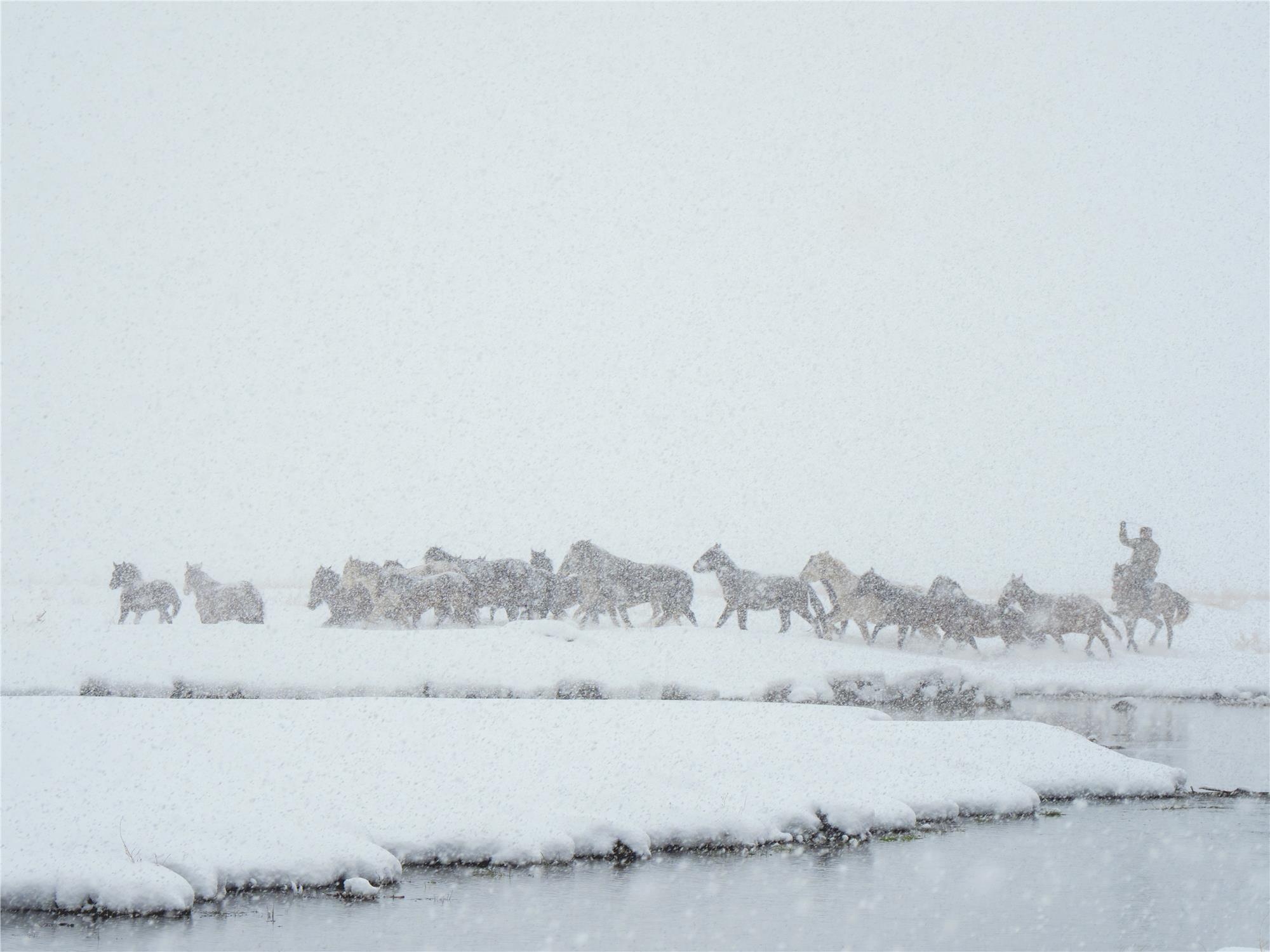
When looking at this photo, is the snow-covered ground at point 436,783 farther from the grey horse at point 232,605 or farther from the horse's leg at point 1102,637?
the horse's leg at point 1102,637

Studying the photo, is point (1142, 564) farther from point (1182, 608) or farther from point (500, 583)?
point (500, 583)

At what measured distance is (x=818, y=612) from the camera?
21234 mm

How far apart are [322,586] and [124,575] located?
3.41 metres

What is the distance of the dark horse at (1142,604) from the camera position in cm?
2331

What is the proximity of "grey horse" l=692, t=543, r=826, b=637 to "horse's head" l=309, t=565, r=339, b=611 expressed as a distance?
6.44 meters

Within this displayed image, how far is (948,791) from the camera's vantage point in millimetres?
9281

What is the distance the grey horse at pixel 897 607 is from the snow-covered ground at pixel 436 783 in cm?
893

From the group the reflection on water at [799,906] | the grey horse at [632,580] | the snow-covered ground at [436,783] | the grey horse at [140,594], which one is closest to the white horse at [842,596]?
the grey horse at [632,580]

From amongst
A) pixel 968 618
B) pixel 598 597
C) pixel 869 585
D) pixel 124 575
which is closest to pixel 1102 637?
pixel 968 618

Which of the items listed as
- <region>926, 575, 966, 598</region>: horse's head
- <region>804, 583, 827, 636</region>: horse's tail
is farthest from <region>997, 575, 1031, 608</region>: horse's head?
<region>804, 583, 827, 636</region>: horse's tail

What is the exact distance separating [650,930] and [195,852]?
Result: 2638mm

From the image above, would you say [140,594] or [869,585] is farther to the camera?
[869,585]

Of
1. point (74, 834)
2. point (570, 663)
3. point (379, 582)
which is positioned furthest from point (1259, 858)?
point (379, 582)

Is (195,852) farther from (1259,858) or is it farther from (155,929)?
(1259,858)
